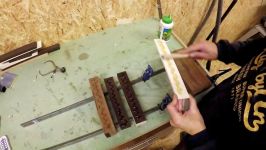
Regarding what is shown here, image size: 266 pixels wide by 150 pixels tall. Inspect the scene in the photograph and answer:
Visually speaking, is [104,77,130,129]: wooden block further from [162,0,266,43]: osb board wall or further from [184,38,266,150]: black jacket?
[162,0,266,43]: osb board wall

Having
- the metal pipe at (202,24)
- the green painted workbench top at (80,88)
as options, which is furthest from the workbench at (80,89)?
the metal pipe at (202,24)

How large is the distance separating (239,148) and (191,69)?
353 millimetres

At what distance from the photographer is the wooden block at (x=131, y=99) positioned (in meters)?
0.82

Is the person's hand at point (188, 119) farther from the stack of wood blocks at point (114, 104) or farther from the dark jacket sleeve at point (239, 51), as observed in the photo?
the dark jacket sleeve at point (239, 51)

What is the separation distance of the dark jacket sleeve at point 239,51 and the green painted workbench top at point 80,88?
21cm

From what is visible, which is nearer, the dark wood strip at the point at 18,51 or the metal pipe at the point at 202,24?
the dark wood strip at the point at 18,51

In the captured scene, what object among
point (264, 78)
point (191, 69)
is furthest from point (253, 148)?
point (191, 69)

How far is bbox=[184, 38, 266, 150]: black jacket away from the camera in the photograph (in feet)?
1.99

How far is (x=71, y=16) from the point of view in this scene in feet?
3.17

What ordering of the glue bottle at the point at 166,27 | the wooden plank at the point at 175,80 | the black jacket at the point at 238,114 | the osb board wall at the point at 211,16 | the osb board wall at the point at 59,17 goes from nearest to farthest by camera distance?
the black jacket at the point at 238,114 < the wooden plank at the point at 175,80 < the osb board wall at the point at 59,17 < the glue bottle at the point at 166,27 < the osb board wall at the point at 211,16

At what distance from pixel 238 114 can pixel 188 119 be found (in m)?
0.14

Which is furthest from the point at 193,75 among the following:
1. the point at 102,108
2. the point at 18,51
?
the point at 18,51

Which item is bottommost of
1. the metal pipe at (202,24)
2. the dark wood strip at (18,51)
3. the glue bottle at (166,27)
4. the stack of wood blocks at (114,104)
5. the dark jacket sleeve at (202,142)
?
the dark jacket sleeve at (202,142)

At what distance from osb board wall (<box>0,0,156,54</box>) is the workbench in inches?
2.1
